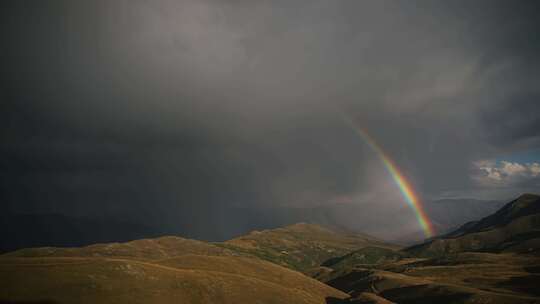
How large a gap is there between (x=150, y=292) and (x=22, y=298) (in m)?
29.0

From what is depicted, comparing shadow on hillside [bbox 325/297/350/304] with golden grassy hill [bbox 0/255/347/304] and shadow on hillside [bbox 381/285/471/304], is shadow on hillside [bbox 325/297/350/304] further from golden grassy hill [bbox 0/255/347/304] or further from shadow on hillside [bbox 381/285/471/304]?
shadow on hillside [bbox 381/285/471/304]

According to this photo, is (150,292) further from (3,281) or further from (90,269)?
(3,281)

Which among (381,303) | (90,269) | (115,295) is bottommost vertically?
(381,303)

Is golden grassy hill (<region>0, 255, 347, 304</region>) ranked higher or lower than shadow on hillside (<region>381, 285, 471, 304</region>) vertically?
higher

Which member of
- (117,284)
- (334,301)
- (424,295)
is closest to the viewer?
(117,284)

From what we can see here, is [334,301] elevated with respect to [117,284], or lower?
lower

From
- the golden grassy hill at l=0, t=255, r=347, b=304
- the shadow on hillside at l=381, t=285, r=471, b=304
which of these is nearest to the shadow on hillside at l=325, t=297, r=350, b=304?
the golden grassy hill at l=0, t=255, r=347, b=304

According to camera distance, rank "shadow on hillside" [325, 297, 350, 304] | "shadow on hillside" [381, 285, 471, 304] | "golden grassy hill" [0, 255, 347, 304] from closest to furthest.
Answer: "golden grassy hill" [0, 255, 347, 304] < "shadow on hillside" [381, 285, 471, 304] < "shadow on hillside" [325, 297, 350, 304]

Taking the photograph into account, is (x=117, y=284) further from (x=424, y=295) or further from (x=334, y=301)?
(x=424, y=295)

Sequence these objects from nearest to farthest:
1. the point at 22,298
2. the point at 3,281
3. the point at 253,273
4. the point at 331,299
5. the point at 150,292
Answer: the point at 22,298 → the point at 3,281 → the point at 150,292 → the point at 331,299 → the point at 253,273

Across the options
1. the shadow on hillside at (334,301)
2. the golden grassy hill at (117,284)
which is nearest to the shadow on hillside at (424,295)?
the shadow on hillside at (334,301)

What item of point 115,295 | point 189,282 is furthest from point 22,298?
point 189,282

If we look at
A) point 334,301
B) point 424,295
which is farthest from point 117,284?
point 424,295

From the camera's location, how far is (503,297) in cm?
13225
